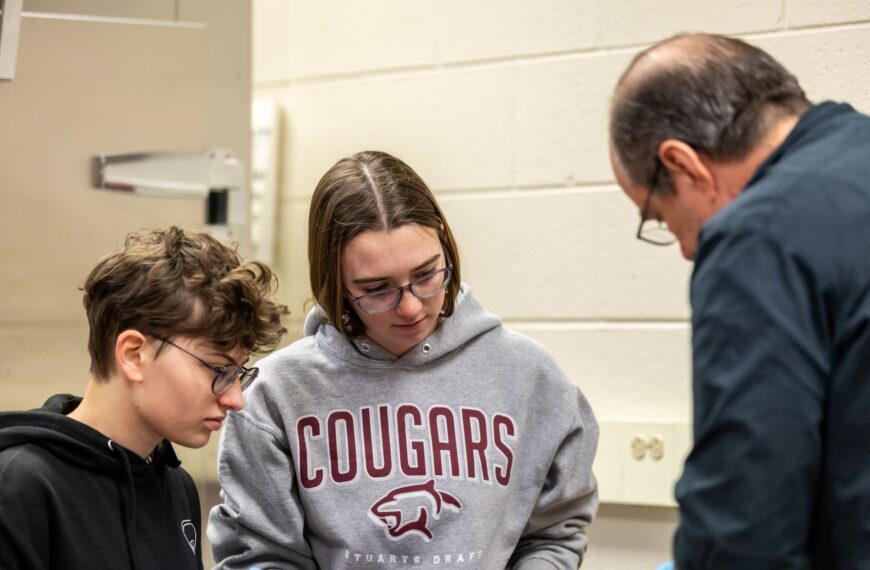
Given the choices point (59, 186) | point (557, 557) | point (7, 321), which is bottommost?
point (557, 557)

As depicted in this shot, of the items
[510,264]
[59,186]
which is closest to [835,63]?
[510,264]

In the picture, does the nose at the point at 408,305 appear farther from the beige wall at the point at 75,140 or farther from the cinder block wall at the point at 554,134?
the cinder block wall at the point at 554,134

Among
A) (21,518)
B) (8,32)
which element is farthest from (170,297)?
(8,32)

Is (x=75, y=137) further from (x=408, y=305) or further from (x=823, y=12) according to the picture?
(x=823, y=12)

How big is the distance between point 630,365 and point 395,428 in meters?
0.91

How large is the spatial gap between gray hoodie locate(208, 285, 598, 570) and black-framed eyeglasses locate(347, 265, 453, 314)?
0.30 feet

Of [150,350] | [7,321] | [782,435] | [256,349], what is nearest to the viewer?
[782,435]

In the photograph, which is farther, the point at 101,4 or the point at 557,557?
the point at 101,4

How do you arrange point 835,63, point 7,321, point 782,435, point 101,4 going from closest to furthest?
1. point 782,435
2. point 7,321
3. point 101,4
4. point 835,63

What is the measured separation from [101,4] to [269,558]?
101 centimetres

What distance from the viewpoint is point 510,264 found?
2.41 m

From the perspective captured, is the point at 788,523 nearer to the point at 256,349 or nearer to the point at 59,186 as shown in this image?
the point at 256,349

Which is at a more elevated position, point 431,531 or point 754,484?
point 754,484

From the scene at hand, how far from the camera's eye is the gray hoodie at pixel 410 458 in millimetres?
1431
